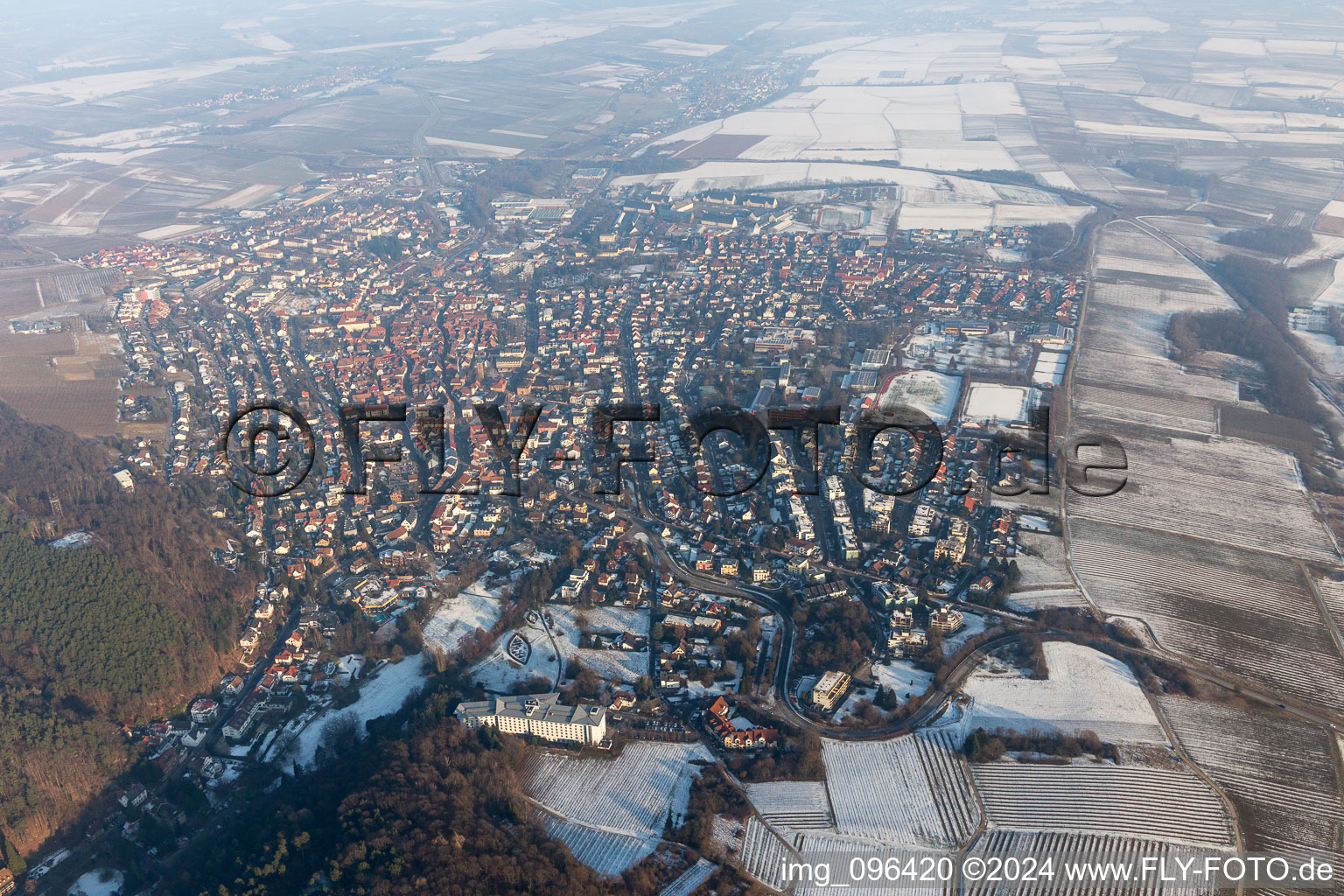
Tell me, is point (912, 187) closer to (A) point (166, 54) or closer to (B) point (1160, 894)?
(B) point (1160, 894)

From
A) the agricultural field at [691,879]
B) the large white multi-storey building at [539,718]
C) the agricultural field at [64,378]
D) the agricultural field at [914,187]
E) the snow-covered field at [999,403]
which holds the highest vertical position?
the agricultural field at [914,187]

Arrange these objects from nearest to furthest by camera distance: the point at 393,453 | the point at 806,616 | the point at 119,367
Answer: the point at 806,616 → the point at 393,453 → the point at 119,367

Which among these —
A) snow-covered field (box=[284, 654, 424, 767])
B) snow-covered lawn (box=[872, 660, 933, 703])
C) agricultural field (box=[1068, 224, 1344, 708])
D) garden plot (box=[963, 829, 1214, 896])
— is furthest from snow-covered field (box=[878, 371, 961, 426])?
snow-covered field (box=[284, 654, 424, 767])

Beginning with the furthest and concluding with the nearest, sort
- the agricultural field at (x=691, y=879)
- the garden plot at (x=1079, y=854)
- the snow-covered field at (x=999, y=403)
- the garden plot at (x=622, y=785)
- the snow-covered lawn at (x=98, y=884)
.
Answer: the snow-covered field at (x=999, y=403) → the garden plot at (x=622, y=785) → the snow-covered lawn at (x=98, y=884) → the agricultural field at (x=691, y=879) → the garden plot at (x=1079, y=854)

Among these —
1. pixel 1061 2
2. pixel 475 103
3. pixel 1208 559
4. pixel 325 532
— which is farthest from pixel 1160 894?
pixel 1061 2

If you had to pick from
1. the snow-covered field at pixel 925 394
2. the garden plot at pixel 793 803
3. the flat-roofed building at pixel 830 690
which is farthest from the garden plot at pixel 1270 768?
the snow-covered field at pixel 925 394

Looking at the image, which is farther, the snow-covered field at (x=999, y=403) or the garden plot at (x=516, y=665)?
the snow-covered field at (x=999, y=403)

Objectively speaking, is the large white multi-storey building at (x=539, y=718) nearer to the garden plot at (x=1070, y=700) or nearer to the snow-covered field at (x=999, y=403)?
the garden plot at (x=1070, y=700)
